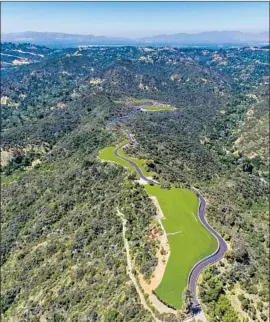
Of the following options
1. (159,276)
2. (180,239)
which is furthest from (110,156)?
(159,276)

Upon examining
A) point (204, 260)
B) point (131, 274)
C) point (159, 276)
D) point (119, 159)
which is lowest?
point (131, 274)

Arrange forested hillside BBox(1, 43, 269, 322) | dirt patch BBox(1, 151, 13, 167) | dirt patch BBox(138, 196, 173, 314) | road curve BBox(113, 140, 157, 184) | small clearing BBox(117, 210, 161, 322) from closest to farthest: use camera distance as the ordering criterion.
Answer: dirt patch BBox(138, 196, 173, 314) → small clearing BBox(117, 210, 161, 322) → forested hillside BBox(1, 43, 269, 322) → road curve BBox(113, 140, 157, 184) → dirt patch BBox(1, 151, 13, 167)

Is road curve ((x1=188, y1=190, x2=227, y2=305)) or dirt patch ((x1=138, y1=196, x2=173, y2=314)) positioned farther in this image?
road curve ((x1=188, y1=190, x2=227, y2=305))

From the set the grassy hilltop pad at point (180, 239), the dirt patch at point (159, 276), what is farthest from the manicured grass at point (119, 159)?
the dirt patch at point (159, 276)

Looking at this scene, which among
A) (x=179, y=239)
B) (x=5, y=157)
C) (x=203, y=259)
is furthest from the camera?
(x=5, y=157)

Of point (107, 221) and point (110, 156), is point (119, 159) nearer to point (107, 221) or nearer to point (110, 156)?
point (110, 156)

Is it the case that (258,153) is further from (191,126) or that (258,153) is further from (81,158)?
(81,158)

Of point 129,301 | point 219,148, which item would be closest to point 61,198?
point 129,301

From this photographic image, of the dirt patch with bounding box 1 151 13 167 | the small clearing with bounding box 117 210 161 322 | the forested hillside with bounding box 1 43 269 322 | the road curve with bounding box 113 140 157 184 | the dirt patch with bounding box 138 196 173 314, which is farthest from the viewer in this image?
the dirt patch with bounding box 1 151 13 167

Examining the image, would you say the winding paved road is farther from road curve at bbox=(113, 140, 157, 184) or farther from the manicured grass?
the manicured grass

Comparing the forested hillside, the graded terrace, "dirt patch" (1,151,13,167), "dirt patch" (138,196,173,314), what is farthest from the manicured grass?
"dirt patch" (1,151,13,167)
